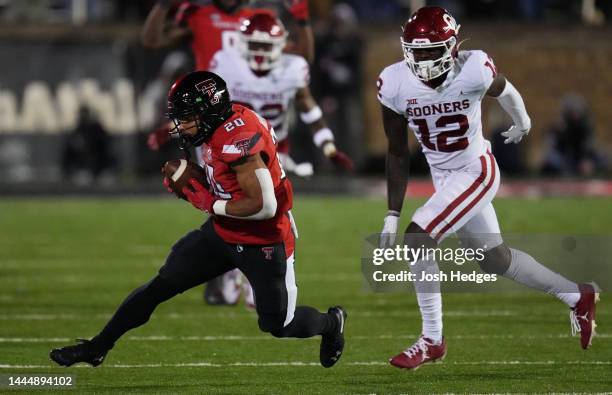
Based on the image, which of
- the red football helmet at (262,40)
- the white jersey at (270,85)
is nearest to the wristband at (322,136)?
the white jersey at (270,85)

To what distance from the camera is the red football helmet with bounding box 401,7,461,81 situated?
6246 mm

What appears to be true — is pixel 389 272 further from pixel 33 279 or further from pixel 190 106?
pixel 33 279

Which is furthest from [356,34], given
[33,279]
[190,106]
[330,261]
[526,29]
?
[190,106]

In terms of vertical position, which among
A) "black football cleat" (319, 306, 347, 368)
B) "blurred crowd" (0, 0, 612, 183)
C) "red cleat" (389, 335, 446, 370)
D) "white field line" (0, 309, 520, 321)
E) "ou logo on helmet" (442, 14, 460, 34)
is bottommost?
"blurred crowd" (0, 0, 612, 183)

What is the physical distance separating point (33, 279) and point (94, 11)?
10.7 m

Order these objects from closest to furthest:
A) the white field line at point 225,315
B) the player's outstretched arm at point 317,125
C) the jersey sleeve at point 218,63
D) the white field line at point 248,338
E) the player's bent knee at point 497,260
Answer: the player's bent knee at point 497,260
the white field line at point 248,338
the white field line at point 225,315
the player's outstretched arm at point 317,125
the jersey sleeve at point 218,63

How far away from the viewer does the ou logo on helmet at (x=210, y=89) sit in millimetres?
5887

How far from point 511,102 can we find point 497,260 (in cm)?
75


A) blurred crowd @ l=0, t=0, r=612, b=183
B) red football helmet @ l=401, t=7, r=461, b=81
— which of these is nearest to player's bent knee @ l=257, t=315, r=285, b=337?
red football helmet @ l=401, t=7, r=461, b=81

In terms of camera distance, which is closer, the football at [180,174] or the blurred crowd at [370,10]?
the football at [180,174]

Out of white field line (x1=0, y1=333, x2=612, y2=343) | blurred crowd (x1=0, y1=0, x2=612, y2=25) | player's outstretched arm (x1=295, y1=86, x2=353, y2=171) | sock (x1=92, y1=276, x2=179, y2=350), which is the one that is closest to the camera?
sock (x1=92, y1=276, x2=179, y2=350)

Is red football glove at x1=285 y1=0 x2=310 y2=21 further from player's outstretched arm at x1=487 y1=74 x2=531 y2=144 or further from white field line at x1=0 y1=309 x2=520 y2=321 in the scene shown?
player's outstretched arm at x1=487 y1=74 x2=531 y2=144

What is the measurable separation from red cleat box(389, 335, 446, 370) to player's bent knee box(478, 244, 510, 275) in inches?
16.6

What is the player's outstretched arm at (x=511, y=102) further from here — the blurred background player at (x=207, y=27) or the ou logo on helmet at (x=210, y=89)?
the blurred background player at (x=207, y=27)
